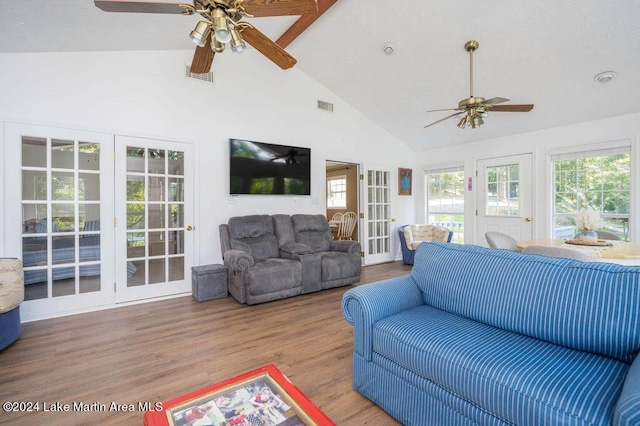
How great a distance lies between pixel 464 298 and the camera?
1.83 meters

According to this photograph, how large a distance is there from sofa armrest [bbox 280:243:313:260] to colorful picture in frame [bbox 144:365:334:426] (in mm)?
2652

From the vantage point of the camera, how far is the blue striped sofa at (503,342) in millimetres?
1114

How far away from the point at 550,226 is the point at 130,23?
6227 millimetres

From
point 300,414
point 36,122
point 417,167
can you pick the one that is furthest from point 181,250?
point 417,167

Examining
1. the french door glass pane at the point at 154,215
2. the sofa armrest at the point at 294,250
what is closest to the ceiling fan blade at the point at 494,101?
the sofa armrest at the point at 294,250

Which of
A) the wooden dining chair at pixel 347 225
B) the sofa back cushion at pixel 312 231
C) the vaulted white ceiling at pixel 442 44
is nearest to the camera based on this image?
the vaulted white ceiling at pixel 442 44

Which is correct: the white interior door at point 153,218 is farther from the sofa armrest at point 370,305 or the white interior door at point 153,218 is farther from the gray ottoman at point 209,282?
the sofa armrest at point 370,305

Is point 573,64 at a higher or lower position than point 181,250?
higher

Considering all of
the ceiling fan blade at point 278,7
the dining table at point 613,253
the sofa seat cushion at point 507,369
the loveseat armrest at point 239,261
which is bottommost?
the sofa seat cushion at point 507,369

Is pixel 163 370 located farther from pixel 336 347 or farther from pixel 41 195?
pixel 41 195

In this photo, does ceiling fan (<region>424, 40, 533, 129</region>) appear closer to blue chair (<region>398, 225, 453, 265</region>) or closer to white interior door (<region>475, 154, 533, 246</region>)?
white interior door (<region>475, 154, 533, 246</region>)

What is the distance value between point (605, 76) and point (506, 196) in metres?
2.23

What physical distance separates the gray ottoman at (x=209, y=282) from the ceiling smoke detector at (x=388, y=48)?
3.50 metres

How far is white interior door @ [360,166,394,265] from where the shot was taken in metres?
5.80
